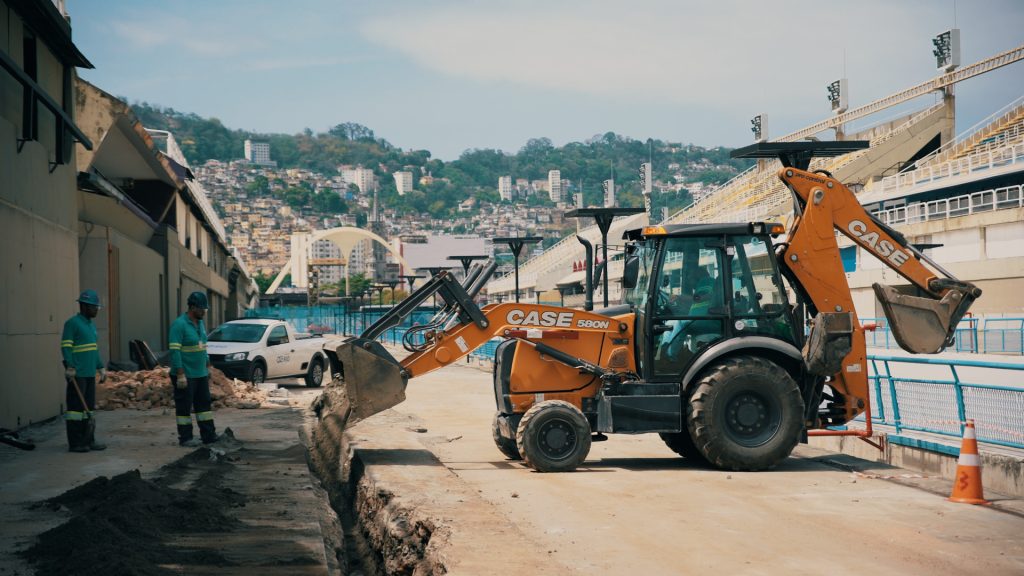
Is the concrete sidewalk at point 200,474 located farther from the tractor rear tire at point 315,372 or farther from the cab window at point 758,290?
the tractor rear tire at point 315,372

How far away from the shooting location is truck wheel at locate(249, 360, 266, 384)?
24328 mm

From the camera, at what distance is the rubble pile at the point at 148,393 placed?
18.4 metres

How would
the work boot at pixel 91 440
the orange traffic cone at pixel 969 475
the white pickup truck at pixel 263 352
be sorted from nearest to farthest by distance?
the orange traffic cone at pixel 969 475
the work boot at pixel 91 440
the white pickup truck at pixel 263 352

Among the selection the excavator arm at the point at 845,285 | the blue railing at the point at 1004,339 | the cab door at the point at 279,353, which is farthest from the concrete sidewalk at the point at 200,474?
the blue railing at the point at 1004,339

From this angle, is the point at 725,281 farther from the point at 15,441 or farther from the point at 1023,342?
the point at 1023,342

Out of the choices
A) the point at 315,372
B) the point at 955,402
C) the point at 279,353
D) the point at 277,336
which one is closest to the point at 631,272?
the point at 955,402

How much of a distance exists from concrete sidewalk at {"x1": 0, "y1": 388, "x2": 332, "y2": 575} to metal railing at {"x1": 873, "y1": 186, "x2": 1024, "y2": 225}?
2968 cm

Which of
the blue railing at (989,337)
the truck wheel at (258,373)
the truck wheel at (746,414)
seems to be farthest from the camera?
the blue railing at (989,337)

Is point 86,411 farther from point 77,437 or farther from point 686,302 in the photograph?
point 686,302

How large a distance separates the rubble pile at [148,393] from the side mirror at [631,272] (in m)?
9.71

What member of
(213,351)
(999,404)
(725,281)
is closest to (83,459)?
(725,281)

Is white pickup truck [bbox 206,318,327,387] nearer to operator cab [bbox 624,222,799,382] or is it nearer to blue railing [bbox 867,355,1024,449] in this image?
Result: operator cab [bbox 624,222,799,382]

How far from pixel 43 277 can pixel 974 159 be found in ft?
144

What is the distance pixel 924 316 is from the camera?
38.3ft
